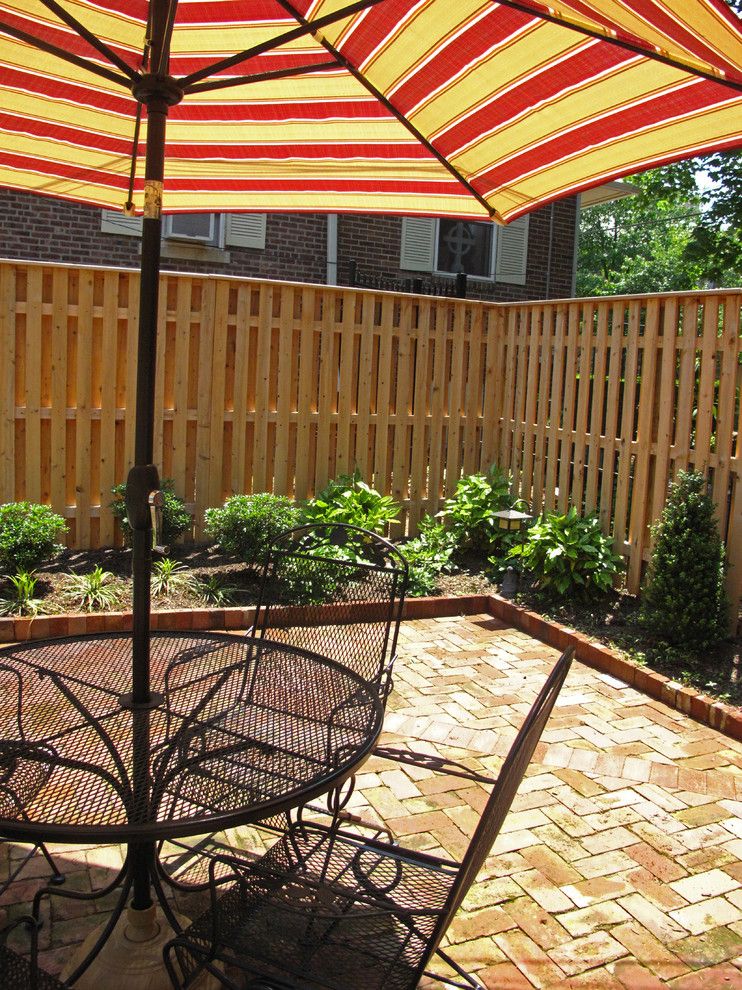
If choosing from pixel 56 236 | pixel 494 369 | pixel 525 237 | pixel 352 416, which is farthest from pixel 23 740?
pixel 525 237

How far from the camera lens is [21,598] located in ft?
18.1

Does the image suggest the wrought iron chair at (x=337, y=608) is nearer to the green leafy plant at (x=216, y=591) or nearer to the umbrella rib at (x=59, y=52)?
the umbrella rib at (x=59, y=52)

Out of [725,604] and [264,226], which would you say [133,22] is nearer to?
[725,604]

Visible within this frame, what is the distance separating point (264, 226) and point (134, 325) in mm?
4756

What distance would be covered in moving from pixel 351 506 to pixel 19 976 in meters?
5.36

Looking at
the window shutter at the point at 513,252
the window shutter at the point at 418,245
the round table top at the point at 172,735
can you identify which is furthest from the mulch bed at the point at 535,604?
the window shutter at the point at 513,252

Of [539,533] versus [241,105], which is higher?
[241,105]

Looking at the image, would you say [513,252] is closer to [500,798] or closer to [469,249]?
[469,249]

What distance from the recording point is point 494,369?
8.20m

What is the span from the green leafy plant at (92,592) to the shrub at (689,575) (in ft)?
11.2

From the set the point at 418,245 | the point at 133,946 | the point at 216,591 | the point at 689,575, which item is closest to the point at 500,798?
the point at 133,946

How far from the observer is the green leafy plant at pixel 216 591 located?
5.95 meters

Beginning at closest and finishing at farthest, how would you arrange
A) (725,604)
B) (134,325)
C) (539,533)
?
(725,604) → (539,533) → (134,325)

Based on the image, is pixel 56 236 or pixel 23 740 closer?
pixel 23 740
